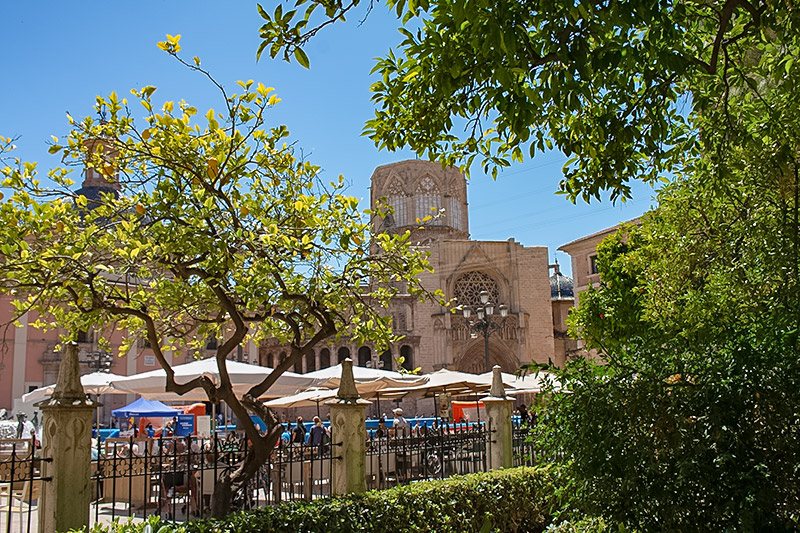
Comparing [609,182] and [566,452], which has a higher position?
[609,182]

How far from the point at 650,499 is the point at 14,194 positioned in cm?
554

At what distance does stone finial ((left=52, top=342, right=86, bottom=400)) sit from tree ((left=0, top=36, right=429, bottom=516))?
0.63 meters

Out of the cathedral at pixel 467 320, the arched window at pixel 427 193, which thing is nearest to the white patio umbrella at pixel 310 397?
the cathedral at pixel 467 320

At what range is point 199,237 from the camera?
5.86 metres

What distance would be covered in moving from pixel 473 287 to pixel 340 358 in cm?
1041

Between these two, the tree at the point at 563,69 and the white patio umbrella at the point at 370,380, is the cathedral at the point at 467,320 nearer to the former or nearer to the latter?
the white patio umbrella at the point at 370,380

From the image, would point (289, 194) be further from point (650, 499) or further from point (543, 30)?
point (650, 499)

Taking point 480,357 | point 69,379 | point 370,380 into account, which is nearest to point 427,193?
point 480,357

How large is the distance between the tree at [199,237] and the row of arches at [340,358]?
3581 centimetres

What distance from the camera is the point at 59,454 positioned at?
17.4 ft

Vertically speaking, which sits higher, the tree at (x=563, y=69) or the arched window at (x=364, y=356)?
the tree at (x=563, y=69)

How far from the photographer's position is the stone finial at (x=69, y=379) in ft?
17.6

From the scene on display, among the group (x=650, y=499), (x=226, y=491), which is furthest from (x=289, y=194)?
(x=650, y=499)

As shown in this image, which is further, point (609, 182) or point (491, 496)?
point (491, 496)
